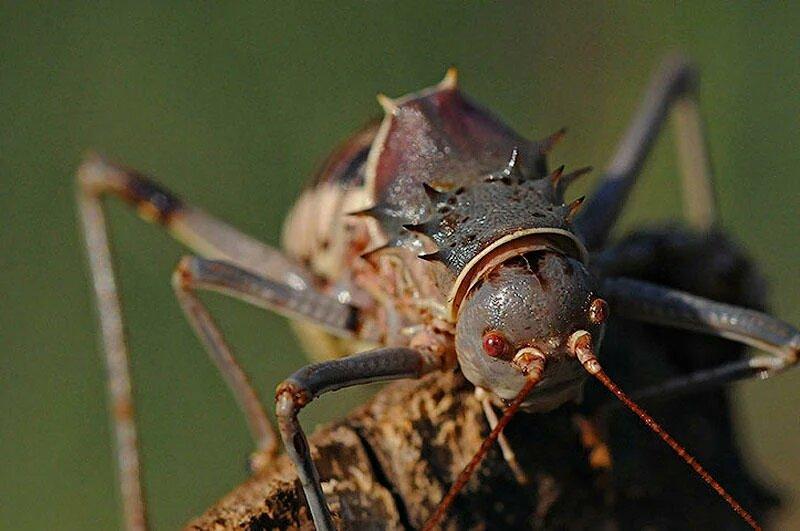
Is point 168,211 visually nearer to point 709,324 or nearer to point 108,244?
point 108,244

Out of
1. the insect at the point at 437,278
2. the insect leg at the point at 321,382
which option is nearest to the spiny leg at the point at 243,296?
the insect at the point at 437,278

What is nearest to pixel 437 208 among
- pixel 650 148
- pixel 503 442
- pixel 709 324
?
pixel 503 442

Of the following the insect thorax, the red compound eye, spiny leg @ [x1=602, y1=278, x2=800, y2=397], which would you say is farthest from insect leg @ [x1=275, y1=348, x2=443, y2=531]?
spiny leg @ [x1=602, y1=278, x2=800, y2=397]

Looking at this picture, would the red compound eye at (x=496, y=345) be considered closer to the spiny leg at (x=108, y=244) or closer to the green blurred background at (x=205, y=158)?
the spiny leg at (x=108, y=244)

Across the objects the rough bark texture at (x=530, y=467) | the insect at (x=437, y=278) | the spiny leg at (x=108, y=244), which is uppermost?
the spiny leg at (x=108, y=244)

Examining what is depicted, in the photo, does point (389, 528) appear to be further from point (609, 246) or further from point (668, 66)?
point (668, 66)
